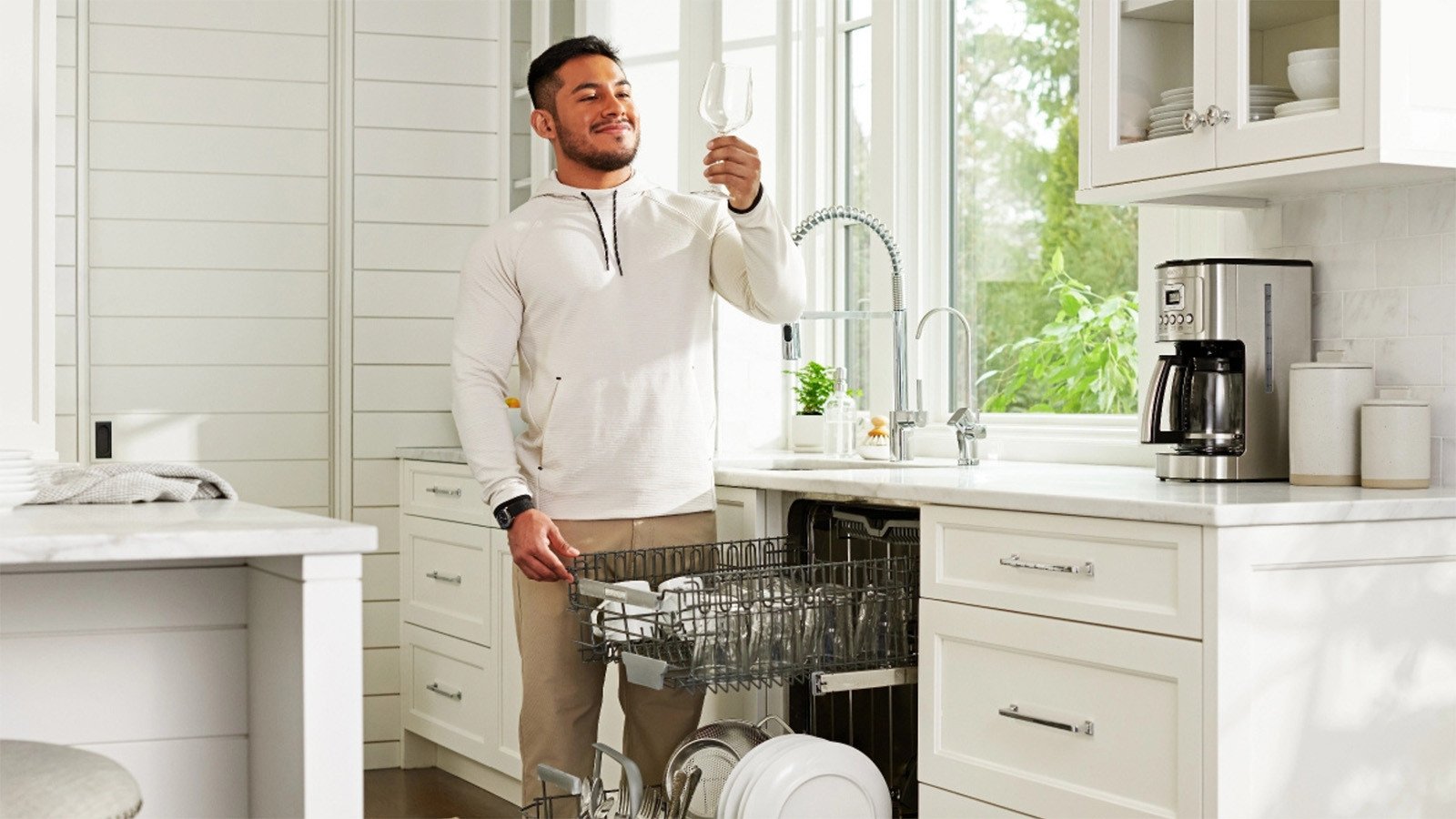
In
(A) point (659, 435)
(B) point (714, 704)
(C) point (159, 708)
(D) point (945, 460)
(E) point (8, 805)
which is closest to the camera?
(E) point (8, 805)

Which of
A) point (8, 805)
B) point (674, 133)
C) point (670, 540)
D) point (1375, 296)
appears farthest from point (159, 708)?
point (674, 133)

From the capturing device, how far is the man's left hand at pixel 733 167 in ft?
8.77

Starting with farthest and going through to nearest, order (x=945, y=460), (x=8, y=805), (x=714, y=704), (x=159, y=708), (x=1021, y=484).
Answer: (x=945, y=460), (x=714, y=704), (x=1021, y=484), (x=159, y=708), (x=8, y=805)

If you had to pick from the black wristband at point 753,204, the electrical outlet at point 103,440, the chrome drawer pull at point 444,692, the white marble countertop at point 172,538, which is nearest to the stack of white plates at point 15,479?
the white marble countertop at point 172,538

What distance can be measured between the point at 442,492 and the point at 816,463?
1.17m

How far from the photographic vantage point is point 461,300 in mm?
2969

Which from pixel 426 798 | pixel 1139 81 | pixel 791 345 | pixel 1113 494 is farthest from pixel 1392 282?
pixel 426 798

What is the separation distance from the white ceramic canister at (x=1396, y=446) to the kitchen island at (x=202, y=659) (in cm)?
155

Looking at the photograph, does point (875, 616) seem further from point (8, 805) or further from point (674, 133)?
point (674, 133)

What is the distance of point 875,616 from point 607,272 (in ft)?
2.61

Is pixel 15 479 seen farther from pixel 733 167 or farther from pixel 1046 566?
pixel 1046 566

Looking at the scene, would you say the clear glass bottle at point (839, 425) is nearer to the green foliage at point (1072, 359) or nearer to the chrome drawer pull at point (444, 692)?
the green foliage at point (1072, 359)

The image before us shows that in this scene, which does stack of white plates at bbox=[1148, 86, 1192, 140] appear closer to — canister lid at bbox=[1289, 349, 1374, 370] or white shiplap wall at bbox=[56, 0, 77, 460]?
canister lid at bbox=[1289, 349, 1374, 370]

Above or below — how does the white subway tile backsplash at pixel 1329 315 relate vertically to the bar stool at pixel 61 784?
above
